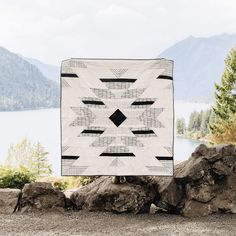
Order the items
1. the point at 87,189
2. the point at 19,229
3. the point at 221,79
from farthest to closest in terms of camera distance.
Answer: the point at 221,79 → the point at 87,189 → the point at 19,229

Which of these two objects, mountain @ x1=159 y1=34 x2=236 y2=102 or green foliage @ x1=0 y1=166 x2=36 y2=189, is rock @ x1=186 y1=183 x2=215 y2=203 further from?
mountain @ x1=159 y1=34 x2=236 y2=102

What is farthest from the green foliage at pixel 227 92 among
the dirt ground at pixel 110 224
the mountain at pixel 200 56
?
the mountain at pixel 200 56

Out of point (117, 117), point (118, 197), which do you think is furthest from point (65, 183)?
point (117, 117)

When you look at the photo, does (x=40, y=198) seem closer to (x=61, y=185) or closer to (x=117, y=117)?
(x=117, y=117)

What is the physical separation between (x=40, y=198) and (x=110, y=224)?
874mm

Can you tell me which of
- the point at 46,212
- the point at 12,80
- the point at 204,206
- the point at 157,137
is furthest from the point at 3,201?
the point at 12,80

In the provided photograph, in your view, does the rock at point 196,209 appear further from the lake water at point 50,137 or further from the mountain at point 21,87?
the mountain at point 21,87

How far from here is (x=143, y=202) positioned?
14.2 ft

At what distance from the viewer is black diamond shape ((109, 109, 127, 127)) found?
14.4 ft

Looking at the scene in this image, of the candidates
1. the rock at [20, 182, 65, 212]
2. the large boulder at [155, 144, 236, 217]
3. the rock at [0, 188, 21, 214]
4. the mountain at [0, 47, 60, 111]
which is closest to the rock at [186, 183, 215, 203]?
the large boulder at [155, 144, 236, 217]

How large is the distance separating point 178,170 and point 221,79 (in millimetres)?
17439

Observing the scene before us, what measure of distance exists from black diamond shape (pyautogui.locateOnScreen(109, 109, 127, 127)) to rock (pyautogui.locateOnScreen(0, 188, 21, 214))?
47.9 inches

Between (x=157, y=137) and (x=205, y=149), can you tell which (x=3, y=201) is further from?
(x=205, y=149)

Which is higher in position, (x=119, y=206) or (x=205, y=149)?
(x=205, y=149)
